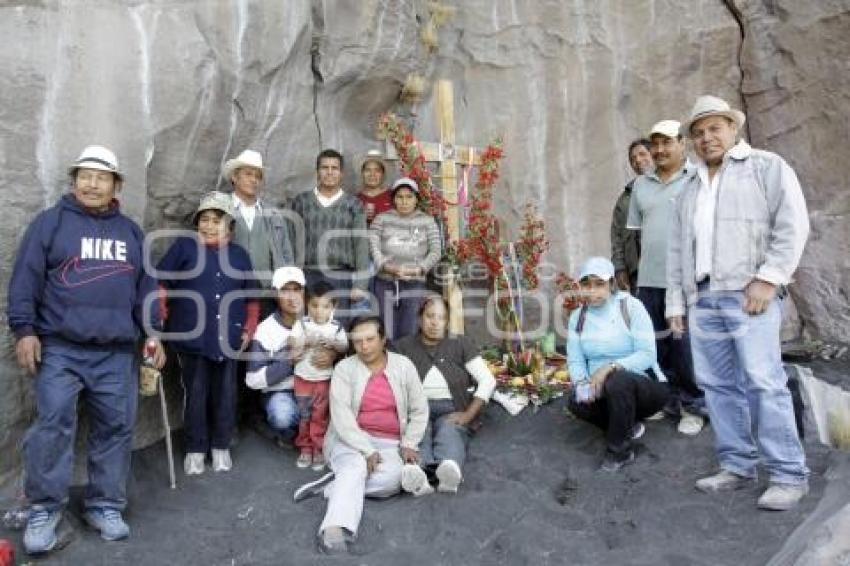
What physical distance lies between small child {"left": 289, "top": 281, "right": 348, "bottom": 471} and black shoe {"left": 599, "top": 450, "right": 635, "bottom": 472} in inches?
68.5

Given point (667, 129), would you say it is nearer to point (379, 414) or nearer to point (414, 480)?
point (379, 414)

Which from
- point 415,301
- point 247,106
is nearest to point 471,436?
point 415,301

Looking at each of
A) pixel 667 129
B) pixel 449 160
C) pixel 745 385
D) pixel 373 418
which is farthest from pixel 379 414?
pixel 449 160

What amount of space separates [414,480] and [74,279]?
2072 millimetres

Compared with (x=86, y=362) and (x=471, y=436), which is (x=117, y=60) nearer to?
(x=86, y=362)

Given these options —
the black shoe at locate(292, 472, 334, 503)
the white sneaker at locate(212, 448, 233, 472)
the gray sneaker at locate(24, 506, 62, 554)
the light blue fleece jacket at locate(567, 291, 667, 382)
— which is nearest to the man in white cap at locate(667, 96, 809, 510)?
the light blue fleece jacket at locate(567, 291, 667, 382)

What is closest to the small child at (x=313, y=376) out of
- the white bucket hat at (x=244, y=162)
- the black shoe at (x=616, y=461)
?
the white bucket hat at (x=244, y=162)

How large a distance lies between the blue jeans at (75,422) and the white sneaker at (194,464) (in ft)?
1.80

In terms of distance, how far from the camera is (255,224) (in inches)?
199

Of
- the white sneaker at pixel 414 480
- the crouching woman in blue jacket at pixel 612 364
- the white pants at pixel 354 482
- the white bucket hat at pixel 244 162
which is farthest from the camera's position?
the white bucket hat at pixel 244 162

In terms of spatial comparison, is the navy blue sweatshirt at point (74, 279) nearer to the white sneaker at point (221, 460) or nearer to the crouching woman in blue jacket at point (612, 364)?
the white sneaker at point (221, 460)

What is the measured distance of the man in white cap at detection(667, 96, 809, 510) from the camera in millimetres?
3598

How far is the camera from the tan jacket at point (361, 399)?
168 inches

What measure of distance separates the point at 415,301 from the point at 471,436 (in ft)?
3.66
